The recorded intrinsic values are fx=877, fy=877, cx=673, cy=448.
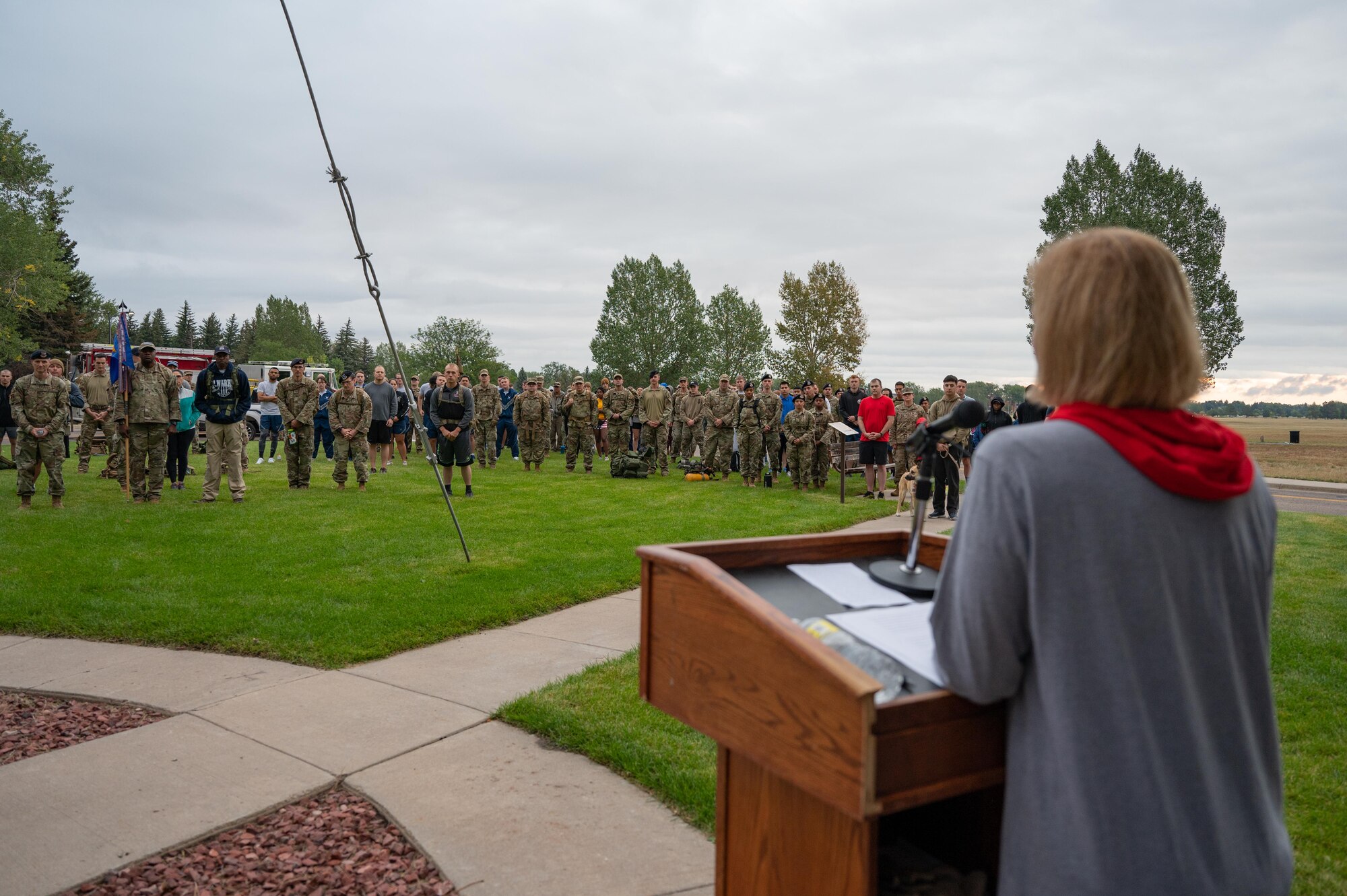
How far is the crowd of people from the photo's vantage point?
1216 cm

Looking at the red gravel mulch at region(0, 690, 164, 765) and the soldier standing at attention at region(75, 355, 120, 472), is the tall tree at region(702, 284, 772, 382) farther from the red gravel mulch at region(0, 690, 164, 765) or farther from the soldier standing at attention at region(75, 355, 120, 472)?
the red gravel mulch at region(0, 690, 164, 765)

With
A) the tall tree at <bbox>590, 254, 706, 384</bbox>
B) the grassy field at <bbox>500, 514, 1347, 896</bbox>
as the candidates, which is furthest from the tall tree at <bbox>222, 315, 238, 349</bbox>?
the grassy field at <bbox>500, 514, 1347, 896</bbox>

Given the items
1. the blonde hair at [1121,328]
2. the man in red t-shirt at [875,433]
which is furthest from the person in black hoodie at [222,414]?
the blonde hair at [1121,328]

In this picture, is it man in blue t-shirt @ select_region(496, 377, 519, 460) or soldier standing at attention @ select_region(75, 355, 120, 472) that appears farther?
man in blue t-shirt @ select_region(496, 377, 519, 460)

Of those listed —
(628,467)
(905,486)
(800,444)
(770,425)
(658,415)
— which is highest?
(658,415)

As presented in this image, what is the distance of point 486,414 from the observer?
19.5 metres

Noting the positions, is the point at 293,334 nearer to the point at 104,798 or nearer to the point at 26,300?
the point at 26,300

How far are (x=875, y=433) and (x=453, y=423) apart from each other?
23.0ft

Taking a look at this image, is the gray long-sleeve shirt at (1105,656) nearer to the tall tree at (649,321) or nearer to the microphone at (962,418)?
the microphone at (962,418)

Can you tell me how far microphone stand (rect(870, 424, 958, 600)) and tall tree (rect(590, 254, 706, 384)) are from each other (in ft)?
206

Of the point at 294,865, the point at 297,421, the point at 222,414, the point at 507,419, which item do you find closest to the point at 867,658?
the point at 294,865

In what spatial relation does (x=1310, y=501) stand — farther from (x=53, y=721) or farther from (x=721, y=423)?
(x=53, y=721)

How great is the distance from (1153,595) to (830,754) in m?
0.59

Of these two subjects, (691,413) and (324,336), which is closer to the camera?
(691,413)
